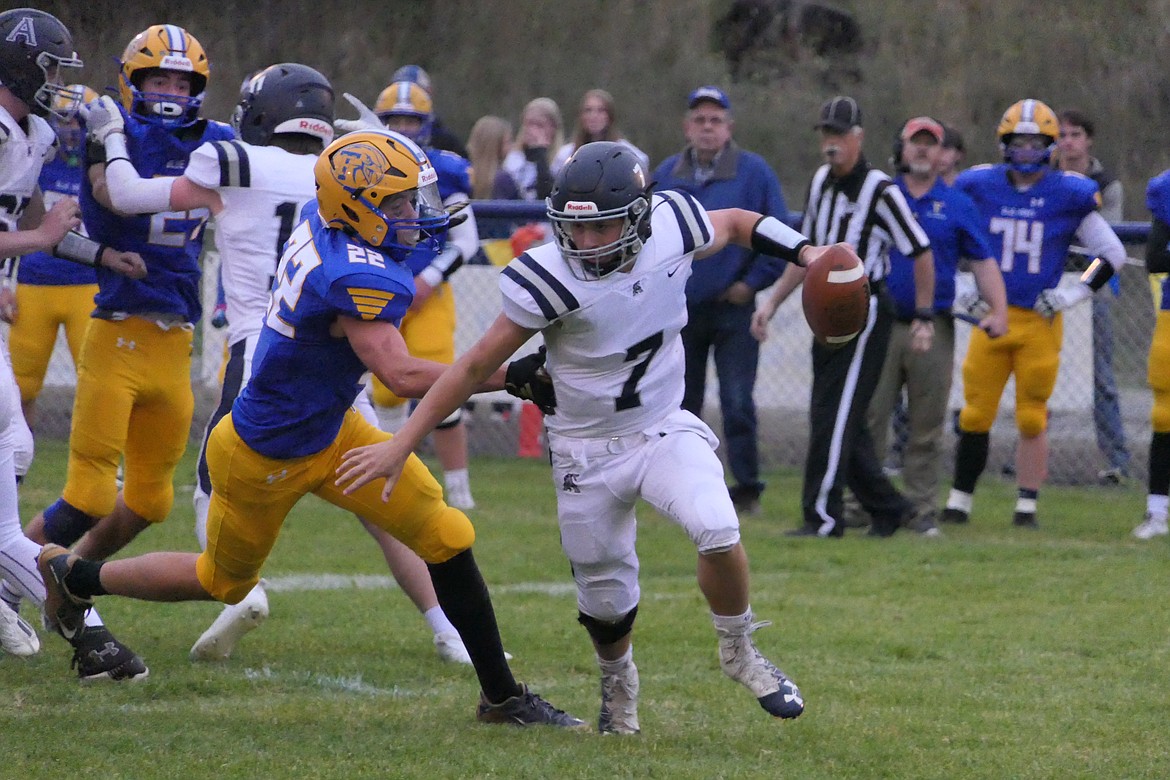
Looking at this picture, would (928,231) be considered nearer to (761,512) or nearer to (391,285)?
(761,512)

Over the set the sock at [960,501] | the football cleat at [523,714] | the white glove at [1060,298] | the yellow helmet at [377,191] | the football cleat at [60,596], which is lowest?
the sock at [960,501]

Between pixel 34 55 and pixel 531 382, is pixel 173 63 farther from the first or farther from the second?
pixel 531 382

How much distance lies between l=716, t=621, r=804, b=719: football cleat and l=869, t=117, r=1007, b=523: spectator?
3.87m

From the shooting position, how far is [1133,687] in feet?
16.1

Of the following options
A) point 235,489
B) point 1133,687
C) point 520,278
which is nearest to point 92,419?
point 235,489

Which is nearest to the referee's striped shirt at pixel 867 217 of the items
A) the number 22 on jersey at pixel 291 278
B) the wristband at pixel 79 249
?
the wristband at pixel 79 249

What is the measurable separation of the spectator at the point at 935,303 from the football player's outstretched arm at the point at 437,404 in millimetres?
4053

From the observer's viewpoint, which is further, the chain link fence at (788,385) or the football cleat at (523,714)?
the chain link fence at (788,385)

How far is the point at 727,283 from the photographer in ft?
27.2

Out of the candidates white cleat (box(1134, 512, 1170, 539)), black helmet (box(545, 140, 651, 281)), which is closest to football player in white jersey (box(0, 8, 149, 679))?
black helmet (box(545, 140, 651, 281))

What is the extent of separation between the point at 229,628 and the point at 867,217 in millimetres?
3812

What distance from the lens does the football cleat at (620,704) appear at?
4445 millimetres

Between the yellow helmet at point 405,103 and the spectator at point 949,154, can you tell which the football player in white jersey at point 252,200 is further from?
the spectator at point 949,154

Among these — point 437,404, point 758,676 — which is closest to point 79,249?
point 437,404
